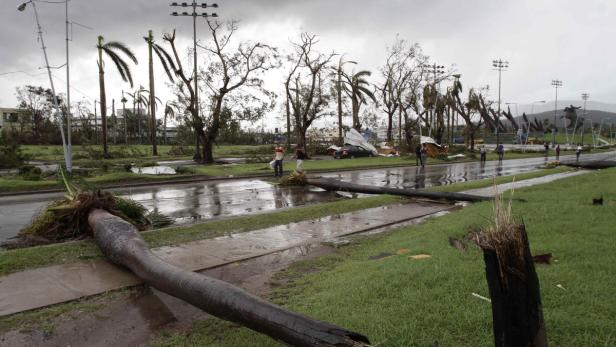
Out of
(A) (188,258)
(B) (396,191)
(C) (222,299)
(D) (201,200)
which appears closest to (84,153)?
(D) (201,200)

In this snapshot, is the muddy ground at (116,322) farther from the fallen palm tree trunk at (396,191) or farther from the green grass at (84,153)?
the green grass at (84,153)

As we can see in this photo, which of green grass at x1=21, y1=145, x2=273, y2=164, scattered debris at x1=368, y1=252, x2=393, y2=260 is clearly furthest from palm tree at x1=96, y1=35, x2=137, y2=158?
scattered debris at x1=368, y1=252, x2=393, y2=260

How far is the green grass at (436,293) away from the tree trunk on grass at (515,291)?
2.46ft

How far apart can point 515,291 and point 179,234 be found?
7.00m

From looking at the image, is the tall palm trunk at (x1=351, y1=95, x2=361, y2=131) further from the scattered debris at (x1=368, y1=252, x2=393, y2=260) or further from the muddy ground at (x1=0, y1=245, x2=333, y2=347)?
the muddy ground at (x1=0, y1=245, x2=333, y2=347)

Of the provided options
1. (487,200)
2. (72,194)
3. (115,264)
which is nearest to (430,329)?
(115,264)

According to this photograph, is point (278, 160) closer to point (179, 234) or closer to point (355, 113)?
point (179, 234)

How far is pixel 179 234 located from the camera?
28.6 ft

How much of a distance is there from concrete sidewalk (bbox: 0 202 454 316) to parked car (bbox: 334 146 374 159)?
30958 mm

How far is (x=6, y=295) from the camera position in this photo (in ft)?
18.1

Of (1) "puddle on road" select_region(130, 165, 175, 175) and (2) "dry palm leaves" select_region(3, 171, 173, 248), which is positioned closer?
(2) "dry palm leaves" select_region(3, 171, 173, 248)

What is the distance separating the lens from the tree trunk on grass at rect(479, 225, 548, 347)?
2.61 m

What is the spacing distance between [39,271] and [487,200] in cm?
1016

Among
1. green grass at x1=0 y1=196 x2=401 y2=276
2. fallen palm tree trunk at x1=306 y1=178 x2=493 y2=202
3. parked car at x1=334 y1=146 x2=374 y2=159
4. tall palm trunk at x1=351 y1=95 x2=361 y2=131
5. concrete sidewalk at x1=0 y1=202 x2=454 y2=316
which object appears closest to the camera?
concrete sidewalk at x1=0 y1=202 x2=454 y2=316
